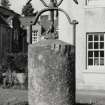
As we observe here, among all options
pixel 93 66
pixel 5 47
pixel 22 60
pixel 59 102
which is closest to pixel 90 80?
pixel 93 66

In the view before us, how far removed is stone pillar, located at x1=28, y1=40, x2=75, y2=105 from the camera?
281 inches

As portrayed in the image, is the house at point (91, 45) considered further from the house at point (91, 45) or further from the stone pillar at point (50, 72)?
the stone pillar at point (50, 72)

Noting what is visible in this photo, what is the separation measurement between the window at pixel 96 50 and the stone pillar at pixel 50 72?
9.41 m

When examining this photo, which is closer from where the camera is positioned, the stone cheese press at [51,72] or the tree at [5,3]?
the stone cheese press at [51,72]

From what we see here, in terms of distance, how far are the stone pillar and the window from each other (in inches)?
371

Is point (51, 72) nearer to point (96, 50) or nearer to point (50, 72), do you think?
point (50, 72)

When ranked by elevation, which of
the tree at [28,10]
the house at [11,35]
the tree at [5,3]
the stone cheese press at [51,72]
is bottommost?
the stone cheese press at [51,72]

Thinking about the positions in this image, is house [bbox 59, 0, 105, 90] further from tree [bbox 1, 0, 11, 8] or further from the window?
tree [bbox 1, 0, 11, 8]

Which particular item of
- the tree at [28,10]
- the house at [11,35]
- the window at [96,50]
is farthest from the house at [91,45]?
the tree at [28,10]

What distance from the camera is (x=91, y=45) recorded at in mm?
16812

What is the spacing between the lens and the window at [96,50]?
16.7 metres

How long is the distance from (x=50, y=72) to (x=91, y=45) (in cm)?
984

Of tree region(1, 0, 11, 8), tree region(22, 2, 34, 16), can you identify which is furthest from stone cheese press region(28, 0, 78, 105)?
tree region(1, 0, 11, 8)

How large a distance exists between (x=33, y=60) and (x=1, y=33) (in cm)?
3661
